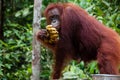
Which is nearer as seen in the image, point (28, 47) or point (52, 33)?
point (52, 33)

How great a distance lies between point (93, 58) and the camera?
371 centimetres

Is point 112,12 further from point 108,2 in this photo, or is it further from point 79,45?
point 79,45

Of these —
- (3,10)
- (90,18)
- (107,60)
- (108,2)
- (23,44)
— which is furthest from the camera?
(3,10)

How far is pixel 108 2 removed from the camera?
183 inches

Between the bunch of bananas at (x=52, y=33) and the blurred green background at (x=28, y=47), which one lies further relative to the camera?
the blurred green background at (x=28, y=47)

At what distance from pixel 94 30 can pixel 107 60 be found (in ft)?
1.18

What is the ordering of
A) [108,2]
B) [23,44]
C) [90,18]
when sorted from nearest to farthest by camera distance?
1. [90,18]
2. [23,44]
3. [108,2]

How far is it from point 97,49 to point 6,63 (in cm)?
134

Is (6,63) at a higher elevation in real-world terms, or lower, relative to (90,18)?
lower

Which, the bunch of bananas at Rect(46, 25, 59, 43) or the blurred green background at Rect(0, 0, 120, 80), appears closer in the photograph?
the bunch of bananas at Rect(46, 25, 59, 43)

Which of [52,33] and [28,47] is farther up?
[52,33]

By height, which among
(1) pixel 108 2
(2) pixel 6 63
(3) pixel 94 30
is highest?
(1) pixel 108 2

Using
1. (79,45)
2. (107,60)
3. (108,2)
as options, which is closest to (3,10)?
(108,2)

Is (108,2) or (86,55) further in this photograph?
(108,2)
